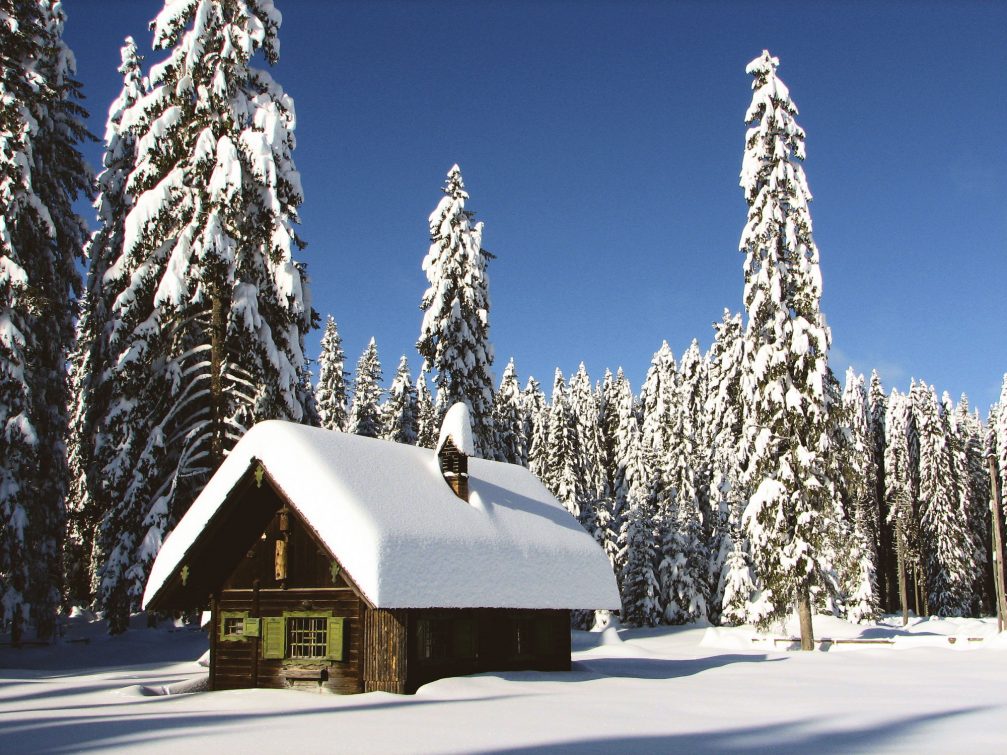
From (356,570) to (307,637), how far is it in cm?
357

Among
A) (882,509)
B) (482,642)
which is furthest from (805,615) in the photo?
(882,509)

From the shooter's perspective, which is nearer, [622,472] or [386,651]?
[386,651]

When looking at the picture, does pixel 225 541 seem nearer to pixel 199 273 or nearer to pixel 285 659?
pixel 285 659

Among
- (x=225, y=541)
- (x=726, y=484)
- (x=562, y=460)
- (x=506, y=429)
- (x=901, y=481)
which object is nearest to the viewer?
(x=225, y=541)

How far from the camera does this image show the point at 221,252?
77.3ft

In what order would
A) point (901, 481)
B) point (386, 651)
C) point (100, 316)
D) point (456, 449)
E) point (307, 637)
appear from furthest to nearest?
point (901, 481) < point (100, 316) < point (456, 449) < point (307, 637) < point (386, 651)

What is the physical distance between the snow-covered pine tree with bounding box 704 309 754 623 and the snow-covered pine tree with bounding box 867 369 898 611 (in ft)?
69.9

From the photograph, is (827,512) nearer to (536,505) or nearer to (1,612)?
(536,505)

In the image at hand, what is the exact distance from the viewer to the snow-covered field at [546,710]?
40.3 feet

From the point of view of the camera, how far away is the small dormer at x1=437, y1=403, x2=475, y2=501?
22.1 metres

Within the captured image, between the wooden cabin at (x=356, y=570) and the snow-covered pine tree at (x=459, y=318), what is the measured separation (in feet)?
45.2

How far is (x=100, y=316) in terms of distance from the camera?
29609mm

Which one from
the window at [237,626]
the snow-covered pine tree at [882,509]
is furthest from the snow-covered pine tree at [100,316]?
the snow-covered pine tree at [882,509]

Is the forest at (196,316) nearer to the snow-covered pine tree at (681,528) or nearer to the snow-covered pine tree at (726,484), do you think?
the snow-covered pine tree at (726,484)
